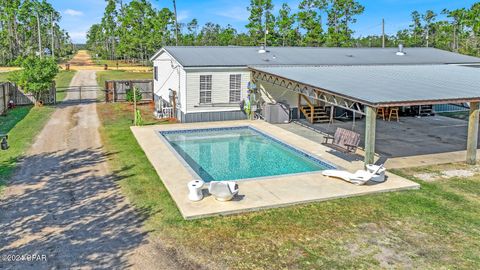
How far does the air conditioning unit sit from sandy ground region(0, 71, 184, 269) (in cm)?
864

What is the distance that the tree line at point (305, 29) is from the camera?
4606 centimetres

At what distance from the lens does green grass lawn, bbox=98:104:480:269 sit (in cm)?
727

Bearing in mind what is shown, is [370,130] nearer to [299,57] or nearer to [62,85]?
[299,57]

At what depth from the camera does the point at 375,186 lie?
11.0m

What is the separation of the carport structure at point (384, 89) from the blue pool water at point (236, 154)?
7.48 feet

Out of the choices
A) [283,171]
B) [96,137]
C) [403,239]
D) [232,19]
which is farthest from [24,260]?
[232,19]

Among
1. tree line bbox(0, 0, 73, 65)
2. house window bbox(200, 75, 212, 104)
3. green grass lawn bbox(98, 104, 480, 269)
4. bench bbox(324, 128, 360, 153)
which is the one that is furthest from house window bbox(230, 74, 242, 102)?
tree line bbox(0, 0, 73, 65)

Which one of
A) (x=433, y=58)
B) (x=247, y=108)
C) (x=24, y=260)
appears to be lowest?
(x=24, y=260)

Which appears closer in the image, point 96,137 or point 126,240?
point 126,240

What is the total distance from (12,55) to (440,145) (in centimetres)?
6742

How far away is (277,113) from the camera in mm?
20062

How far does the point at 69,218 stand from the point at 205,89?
1189 centimetres

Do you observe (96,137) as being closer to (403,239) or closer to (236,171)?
(236,171)

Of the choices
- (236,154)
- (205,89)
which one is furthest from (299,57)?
(236,154)
